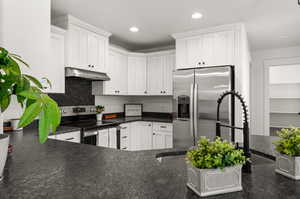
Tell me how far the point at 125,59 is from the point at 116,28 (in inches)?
36.9

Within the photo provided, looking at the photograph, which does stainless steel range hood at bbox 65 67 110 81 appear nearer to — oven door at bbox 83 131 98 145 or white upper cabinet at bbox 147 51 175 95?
oven door at bbox 83 131 98 145

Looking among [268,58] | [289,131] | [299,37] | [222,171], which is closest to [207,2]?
[289,131]

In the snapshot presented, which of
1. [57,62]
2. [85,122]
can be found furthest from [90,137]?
[57,62]

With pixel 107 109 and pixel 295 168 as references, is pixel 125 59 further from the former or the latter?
pixel 295 168

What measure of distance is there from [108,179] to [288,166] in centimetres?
82

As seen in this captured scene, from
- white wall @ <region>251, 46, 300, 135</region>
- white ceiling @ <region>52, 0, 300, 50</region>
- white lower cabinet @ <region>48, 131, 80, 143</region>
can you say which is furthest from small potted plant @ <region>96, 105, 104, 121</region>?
white wall @ <region>251, 46, 300, 135</region>

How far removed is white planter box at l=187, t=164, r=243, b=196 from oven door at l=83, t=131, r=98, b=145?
2.43 metres

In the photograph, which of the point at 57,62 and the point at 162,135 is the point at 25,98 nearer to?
the point at 57,62

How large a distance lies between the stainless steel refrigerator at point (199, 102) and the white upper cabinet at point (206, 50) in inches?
8.2

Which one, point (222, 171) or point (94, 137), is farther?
point (94, 137)

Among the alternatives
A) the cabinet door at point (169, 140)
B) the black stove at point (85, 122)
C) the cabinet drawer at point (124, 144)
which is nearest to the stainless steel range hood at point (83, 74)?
the black stove at point (85, 122)

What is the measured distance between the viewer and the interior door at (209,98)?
3.28 metres

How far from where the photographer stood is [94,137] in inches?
123

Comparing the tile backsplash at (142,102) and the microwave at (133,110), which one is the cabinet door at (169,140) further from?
the microwave at (133,110)
